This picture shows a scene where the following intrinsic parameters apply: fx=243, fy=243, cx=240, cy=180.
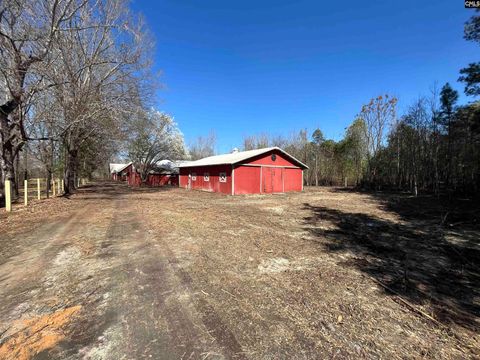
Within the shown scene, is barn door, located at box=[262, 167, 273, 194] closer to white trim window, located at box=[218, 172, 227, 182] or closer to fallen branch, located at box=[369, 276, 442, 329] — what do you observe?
white trim window, located at box=[218, 172, 227, 182]

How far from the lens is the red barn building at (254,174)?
19.9m

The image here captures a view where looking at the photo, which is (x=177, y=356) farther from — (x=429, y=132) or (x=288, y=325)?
(x=429, y=132)

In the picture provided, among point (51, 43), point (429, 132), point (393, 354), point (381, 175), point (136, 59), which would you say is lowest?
point (393, 354)

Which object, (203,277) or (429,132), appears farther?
(429,132)

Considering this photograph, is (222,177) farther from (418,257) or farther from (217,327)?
(217,327)

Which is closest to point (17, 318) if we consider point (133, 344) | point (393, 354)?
point (133, 344)

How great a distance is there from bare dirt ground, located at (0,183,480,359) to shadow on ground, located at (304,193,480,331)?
3 centimetres

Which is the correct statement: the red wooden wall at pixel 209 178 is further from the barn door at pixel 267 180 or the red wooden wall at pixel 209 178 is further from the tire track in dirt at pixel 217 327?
the tire track in dirt at pixel 217 327

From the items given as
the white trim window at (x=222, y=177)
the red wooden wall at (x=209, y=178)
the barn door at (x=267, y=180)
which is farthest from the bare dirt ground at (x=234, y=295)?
the barn door at (x=267, y=180)

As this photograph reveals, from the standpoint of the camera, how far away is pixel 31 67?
1098 cm

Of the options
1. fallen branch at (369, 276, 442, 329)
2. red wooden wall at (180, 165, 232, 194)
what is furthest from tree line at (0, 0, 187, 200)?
fallen branch at (369, 276, 442, 329)

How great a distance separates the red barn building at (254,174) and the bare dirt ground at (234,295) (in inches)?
509

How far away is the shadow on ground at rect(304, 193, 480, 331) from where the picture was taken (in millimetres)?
3514

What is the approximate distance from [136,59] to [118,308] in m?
15.5
